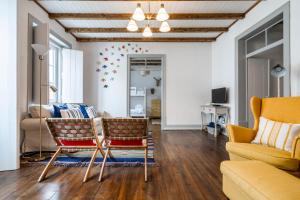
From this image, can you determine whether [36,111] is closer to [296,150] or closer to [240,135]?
[240,135]

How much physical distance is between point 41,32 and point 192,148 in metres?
3.67

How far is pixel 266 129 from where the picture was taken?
8.38ft

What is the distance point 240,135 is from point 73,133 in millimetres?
2144

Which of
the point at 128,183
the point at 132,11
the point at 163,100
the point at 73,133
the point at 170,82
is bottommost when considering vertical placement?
the point at 128,183

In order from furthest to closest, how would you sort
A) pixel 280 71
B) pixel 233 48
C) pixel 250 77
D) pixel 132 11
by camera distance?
1. pixel 233 48
2. pixel 250 77
3. pixel 132 11
4. pixel 280 71

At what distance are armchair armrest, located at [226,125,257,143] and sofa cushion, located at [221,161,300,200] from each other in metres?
0.94

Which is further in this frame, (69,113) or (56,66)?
(56,66)

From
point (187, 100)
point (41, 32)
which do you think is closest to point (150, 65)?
point (187, 100)

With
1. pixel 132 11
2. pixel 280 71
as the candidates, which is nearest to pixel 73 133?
pixel 132 11

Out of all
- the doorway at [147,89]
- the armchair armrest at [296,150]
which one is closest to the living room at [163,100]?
the armchair armrest at [296,150]

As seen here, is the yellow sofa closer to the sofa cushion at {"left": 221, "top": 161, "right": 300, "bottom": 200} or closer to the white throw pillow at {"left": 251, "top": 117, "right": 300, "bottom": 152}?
the white throw pillow at {"left": 251, "top": 117, "right": 300, "bottom": 152}

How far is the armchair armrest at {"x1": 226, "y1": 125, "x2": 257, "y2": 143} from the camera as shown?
105 inches

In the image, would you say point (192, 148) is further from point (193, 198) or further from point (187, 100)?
point (187, 100)

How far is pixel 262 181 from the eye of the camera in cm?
138
